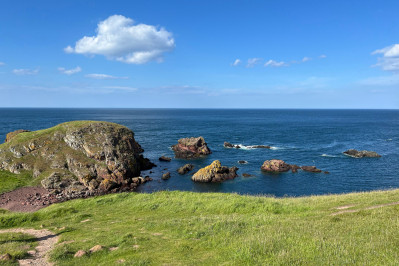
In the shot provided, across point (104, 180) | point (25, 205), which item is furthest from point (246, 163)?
point (25, 205)

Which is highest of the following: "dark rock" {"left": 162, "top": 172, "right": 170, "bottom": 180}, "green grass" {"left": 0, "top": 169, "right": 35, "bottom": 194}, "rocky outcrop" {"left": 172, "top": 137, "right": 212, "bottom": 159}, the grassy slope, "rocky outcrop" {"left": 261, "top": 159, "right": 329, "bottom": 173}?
the grassy slope

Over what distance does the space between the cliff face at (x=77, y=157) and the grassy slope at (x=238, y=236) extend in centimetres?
2723

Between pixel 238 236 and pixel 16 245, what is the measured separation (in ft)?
60.6

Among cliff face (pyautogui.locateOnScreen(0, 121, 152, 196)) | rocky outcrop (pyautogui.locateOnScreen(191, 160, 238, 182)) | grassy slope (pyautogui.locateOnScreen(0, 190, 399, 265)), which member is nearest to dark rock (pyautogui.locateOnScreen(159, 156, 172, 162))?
cliff face (pyautogui.locateOnScreen(0, 121, 152, 196))

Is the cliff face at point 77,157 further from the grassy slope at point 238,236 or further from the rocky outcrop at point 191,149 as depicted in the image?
the grassy slope at point 238,236

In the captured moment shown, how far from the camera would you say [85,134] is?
68188mm

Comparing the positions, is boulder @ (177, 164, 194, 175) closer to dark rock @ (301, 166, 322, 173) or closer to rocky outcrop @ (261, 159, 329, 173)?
rocky outcrop @ (261, 159, 329, 173)

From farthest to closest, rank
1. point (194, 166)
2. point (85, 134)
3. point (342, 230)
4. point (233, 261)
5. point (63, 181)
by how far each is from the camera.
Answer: point (194, 166) → point (85, 134) → point (63, 181) → point (342, 230) → point (233, 261)

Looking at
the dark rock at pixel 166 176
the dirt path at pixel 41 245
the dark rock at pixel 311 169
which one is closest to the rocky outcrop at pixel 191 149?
the dark rock at pixel 166 176

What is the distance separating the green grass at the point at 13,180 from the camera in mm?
52312

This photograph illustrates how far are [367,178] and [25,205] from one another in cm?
8173

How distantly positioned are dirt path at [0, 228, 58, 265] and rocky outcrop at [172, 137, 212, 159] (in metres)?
63.6

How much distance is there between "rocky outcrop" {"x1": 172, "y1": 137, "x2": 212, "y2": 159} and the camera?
88.4 metres

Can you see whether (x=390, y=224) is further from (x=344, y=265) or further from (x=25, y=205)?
(x=25, y=205)
